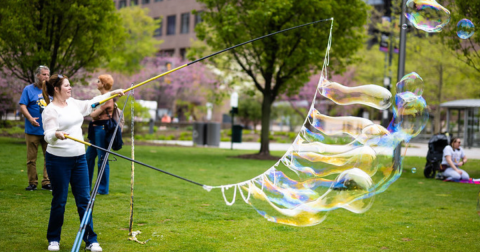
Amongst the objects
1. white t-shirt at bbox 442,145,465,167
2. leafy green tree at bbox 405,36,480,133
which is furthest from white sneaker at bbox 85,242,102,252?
leafy green tree at bbox 405,36,480,133

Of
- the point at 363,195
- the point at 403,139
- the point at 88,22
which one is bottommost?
the point at 363,195

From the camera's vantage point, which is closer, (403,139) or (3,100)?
(403,139)

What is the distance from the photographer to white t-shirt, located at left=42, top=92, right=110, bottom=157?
488 centimetres

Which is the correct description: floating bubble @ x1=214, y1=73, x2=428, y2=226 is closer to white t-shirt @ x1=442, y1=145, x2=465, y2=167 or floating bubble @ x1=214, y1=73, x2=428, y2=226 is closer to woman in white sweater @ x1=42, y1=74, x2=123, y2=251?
woman in white sweater @ x1=42, y1=74, x2=123, y2=251

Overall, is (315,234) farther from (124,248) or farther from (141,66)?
(141,66)

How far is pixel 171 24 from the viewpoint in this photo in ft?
190

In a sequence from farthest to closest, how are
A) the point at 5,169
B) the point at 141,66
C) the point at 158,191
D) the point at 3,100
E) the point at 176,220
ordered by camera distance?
the point at 141,66 < the point at 3,100 < the point at 5,169 < the point at 158,191 < the point at 176,220

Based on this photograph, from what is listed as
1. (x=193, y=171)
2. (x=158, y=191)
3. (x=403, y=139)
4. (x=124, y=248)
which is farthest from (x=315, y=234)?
(x=193, y=171)

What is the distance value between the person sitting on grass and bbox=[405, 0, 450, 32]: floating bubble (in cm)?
→ 534

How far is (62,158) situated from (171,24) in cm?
5483

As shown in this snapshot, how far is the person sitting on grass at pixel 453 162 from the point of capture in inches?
480

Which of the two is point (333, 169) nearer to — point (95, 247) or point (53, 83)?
point (95, 247)

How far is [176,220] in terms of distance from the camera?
6809mm

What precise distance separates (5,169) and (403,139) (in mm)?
8619
